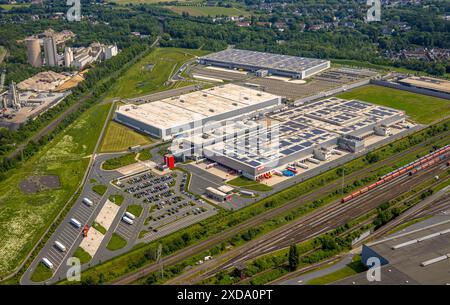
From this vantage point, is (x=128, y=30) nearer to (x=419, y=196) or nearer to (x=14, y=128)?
(x=14, y=128)

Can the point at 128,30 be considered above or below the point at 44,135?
above

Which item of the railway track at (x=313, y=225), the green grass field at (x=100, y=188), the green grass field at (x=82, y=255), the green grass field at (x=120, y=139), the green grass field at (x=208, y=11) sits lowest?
the green grass field at (x=82, y=255)

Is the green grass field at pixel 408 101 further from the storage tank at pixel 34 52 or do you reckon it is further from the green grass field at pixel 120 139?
the storage tank at pixel 34 52

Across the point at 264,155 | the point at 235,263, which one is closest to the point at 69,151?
the point at 264,155

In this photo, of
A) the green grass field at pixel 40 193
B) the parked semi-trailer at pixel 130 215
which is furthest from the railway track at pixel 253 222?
the green grass field at pixel 40 193

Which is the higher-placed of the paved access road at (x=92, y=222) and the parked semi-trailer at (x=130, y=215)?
the parked semi-trailer at (x=130, y=215)

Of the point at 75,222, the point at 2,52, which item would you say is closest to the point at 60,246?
the point at 75,222

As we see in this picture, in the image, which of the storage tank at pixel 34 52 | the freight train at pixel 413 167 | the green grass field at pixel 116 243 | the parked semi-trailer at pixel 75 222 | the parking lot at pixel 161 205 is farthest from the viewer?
the storage tank at pixel 34 52
